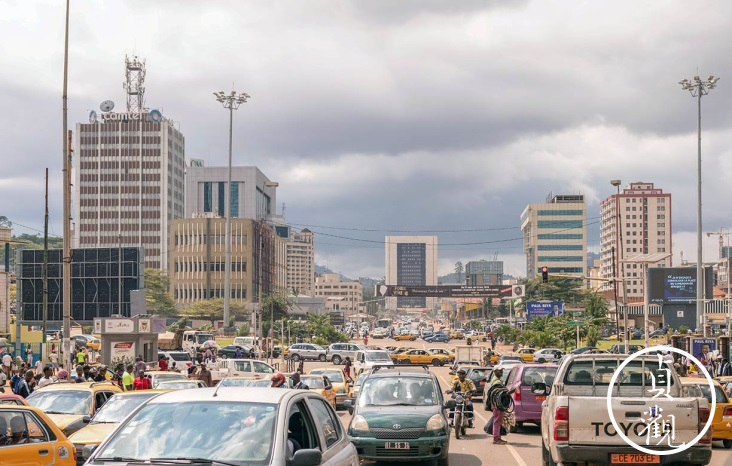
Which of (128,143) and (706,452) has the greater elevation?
(128,143)

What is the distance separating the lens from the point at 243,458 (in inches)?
290

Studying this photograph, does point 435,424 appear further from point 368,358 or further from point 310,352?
point 310,352

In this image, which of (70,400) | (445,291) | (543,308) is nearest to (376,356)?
(70,400)

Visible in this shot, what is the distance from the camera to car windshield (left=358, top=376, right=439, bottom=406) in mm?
17203

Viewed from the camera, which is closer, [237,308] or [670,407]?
[670,407]

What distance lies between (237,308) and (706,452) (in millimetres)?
143471

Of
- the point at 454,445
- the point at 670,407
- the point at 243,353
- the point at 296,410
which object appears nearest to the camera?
the point at 296,410

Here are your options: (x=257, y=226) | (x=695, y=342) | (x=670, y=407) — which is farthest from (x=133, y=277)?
(x=257, y=226)

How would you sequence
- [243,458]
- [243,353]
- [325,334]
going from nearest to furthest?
[243,458], [243,353], [325,334]

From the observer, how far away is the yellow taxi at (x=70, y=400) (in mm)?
16953

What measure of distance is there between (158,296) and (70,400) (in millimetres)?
134740

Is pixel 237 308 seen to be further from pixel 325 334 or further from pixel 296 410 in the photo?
pixel 296 410

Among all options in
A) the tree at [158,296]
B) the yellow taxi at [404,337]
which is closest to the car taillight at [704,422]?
the yellow taxi at [404,337]

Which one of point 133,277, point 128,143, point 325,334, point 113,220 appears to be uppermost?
point 128,143
